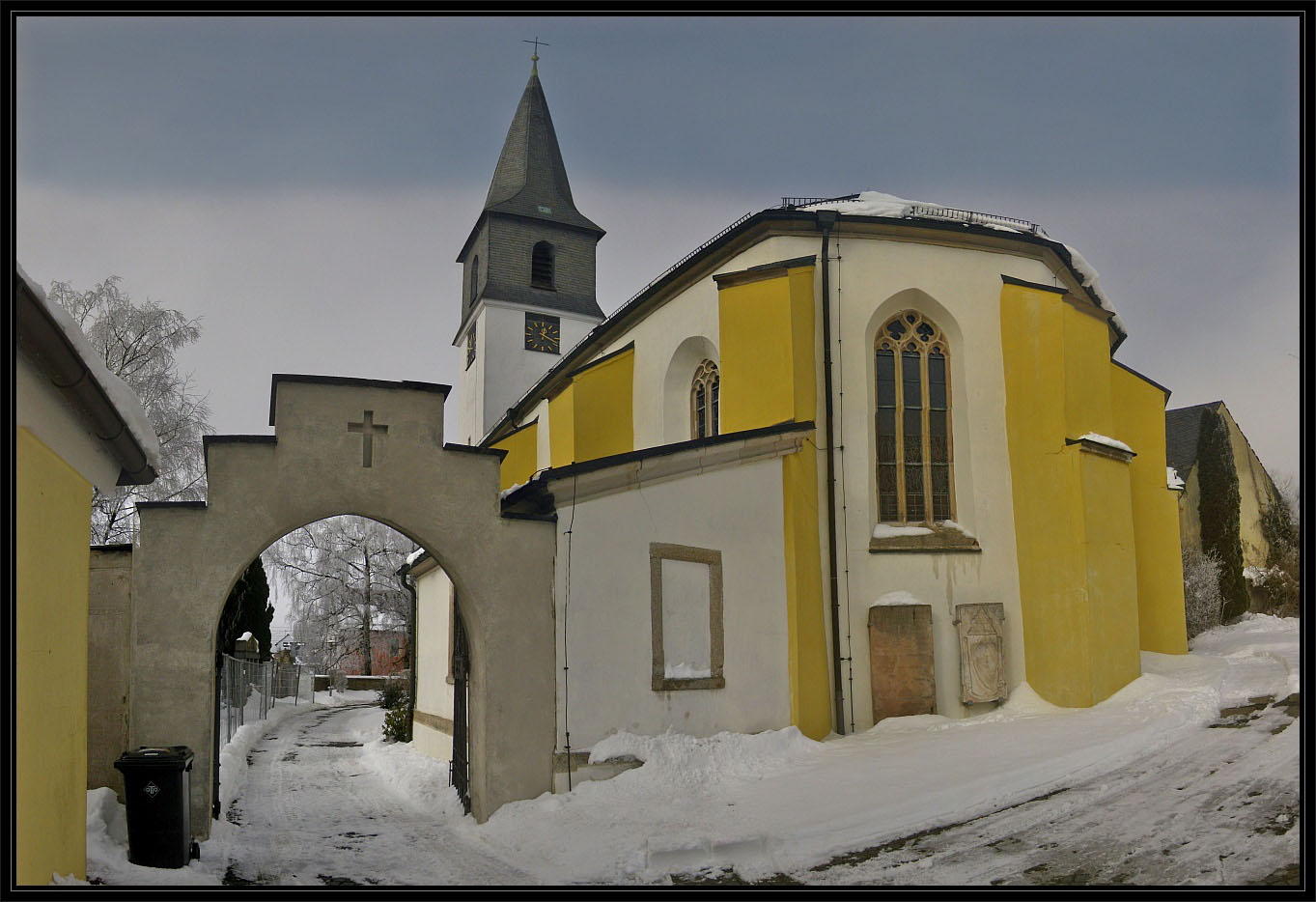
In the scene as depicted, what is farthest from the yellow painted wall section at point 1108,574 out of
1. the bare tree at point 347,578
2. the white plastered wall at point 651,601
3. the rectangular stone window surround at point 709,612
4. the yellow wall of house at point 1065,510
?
the bare tree at point 347,578

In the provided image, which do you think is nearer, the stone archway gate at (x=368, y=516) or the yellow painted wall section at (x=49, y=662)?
the yellow painted wall section at (x=49, y=662)

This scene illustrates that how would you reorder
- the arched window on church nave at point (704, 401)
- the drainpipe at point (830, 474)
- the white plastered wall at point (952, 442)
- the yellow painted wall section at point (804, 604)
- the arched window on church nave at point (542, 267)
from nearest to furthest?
the yellow painted wall section at point (804, 604)
the drainpipe at point (830, 474)
the white plastered wall at point (952, 442)
the arched window on church nave at point (704, 401)
the arched window on church nave at point (542, 267)

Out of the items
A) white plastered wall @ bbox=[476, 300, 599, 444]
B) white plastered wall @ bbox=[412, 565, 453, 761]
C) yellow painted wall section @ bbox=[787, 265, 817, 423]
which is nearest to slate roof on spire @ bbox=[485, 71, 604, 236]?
white plastered wall @ bbox=[476, 300, 599, 444]

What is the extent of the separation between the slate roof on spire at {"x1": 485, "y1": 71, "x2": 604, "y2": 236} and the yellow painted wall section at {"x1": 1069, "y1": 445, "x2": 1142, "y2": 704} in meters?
24.3

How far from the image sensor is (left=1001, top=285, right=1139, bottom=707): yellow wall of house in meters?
14.4

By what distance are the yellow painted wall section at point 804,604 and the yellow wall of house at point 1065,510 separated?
3097mm

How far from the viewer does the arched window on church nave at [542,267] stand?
3575 centimetres

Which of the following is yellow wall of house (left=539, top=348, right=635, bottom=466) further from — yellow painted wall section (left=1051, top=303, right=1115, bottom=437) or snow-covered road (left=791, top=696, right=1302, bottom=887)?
snow-covered road (left=791, top=696, right=1302, bottom=887)

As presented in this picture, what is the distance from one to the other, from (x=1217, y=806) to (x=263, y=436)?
373 inches

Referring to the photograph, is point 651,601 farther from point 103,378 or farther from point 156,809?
point 103,378

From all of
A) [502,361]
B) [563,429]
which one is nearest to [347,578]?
[502,361]

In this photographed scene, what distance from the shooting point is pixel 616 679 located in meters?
12.2

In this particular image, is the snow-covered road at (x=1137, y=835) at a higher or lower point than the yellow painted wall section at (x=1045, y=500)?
lower

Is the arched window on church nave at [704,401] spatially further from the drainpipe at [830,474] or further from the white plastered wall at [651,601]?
the white plastered wall at [651,601]
